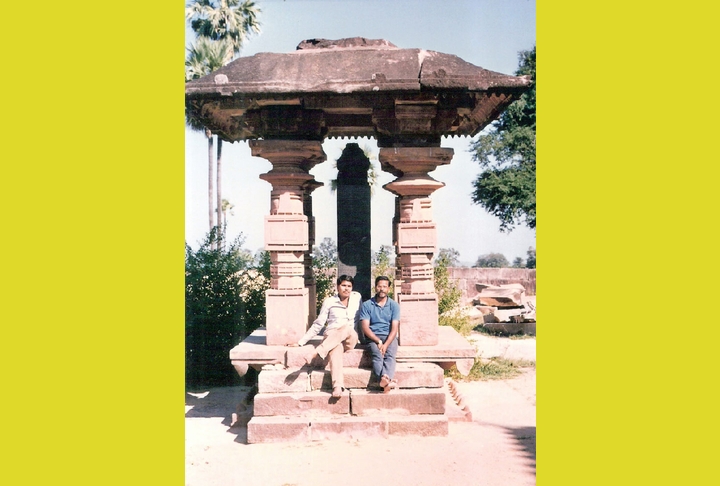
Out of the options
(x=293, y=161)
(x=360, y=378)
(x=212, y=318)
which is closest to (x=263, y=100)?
(x=293, y=161)

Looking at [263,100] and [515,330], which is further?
[515,330]

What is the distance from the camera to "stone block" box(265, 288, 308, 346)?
7.02 m

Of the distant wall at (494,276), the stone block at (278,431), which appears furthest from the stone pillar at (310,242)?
the distant wall at (494,276)

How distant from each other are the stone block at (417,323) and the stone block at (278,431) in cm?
155

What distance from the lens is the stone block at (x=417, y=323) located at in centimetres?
690

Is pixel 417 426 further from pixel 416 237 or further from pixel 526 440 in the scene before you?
pixel 416 237

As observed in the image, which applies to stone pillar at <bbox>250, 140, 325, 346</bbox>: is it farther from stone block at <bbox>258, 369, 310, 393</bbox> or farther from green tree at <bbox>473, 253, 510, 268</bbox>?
green tree at <bbox>473, 253, 510, 268</bbox>

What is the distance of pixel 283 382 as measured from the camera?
6484 millimetres

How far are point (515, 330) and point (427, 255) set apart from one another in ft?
32.9

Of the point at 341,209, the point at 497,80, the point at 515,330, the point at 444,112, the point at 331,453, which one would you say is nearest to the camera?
the point at 331,453

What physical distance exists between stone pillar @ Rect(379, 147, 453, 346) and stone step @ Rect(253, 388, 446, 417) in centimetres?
72

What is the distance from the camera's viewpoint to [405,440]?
20.3ft

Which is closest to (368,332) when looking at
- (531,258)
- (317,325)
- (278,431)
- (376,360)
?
(376,360)

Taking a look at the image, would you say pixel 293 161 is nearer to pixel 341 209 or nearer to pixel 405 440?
pixel 341 209
